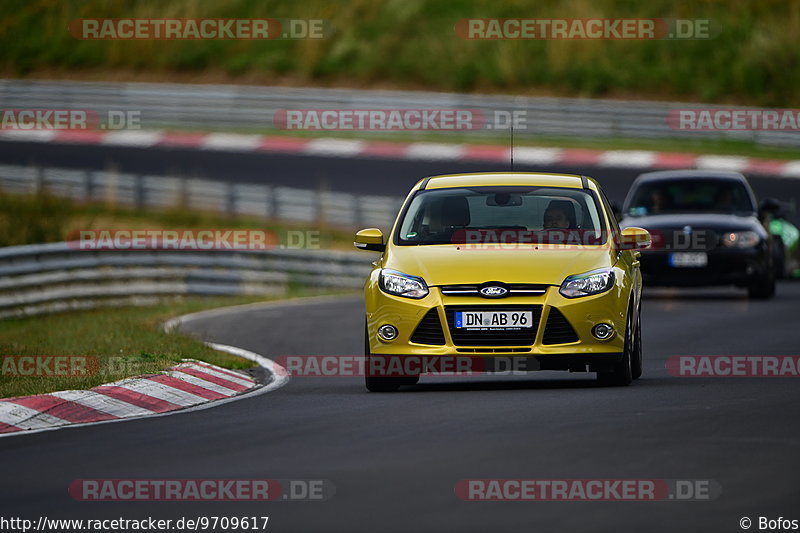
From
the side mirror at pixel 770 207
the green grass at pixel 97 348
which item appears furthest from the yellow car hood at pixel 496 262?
the side mirror at pixel 770 207

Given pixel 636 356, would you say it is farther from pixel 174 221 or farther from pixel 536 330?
pixel 174 221

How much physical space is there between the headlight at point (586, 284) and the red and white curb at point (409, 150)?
23.4 m

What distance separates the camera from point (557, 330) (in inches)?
486

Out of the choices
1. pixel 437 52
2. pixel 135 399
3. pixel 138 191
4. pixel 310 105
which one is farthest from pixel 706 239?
pixel 437 52

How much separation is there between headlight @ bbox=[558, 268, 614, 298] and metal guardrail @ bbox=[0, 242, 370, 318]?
1177 centimetres

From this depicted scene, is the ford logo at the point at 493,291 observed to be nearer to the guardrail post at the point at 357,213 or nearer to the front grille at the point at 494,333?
the front grille at the point at 494,333

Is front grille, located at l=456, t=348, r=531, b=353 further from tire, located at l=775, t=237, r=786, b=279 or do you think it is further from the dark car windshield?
tire, located at l=775, t=237, r=786, b=279

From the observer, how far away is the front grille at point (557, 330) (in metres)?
12.3

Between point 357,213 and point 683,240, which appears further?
point 357,213

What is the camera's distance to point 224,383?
543 inches

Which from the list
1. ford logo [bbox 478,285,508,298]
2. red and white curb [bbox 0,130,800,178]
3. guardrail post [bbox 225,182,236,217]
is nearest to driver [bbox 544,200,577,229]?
ford logo [bbox 478,285,508,298]

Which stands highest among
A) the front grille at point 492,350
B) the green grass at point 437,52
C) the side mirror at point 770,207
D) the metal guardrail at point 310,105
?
the green grass at point 437,52

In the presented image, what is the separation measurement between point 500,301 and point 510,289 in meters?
0.11

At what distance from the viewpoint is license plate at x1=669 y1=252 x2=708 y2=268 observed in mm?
21500
